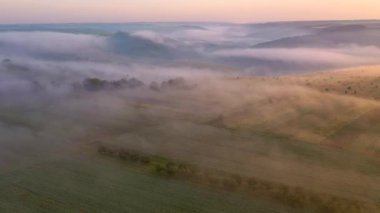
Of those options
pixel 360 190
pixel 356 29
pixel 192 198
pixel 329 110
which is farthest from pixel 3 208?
pixel 356 29

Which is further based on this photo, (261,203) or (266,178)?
(266,178)

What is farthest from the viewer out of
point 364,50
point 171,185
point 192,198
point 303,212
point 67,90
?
point 364,50

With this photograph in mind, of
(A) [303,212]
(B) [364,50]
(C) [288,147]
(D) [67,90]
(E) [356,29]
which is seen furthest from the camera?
(E) [356,29]

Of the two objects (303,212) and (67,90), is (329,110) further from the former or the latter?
(67,90)

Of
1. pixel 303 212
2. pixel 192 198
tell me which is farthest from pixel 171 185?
pixel 303 212

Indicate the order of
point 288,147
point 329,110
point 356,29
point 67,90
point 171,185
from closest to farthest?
point 171,185, point 288,147, point 329,110, point 67,90, point 356,29

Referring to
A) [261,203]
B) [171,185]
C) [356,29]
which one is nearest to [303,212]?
[261,203]

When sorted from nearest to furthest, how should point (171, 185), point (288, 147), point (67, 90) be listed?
point (171, 185) < point (288, 147) < point (67, 90)

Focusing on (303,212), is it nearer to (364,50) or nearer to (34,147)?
(34,147)

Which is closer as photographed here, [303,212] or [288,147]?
[303,212]
